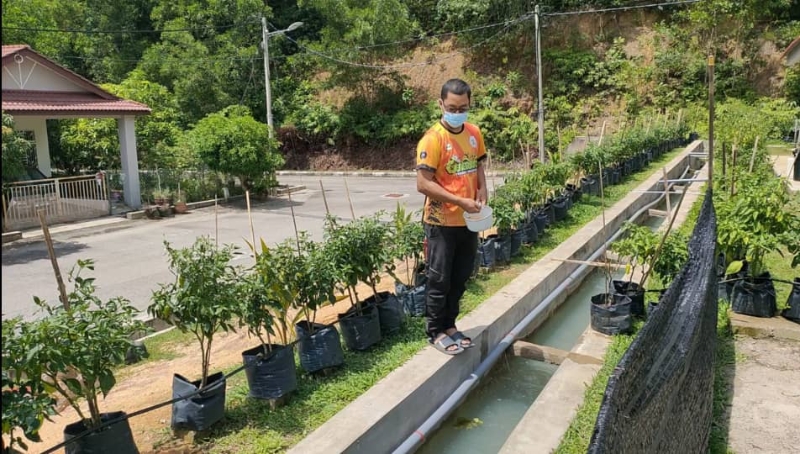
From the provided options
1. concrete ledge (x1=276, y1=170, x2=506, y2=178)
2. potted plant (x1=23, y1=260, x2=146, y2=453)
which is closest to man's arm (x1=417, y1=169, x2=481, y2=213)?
potted plant (x1=23, y1=260, x2=146, y2=453)

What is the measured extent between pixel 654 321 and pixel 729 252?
3790 mm

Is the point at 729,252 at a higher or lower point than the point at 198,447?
higher

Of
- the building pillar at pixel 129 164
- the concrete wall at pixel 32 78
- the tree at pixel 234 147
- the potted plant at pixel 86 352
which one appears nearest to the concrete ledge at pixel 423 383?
the potted plant at pixel 86 352

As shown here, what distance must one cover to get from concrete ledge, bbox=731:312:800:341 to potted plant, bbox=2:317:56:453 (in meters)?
5.04

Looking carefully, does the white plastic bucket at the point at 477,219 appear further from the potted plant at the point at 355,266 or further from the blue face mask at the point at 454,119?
the potted plant at the point at 355,266

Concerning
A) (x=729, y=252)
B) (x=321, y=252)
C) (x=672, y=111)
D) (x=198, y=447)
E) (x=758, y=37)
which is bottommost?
(x=198, y=447)

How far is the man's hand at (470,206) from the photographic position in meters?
4.06

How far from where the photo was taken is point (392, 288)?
7.14m

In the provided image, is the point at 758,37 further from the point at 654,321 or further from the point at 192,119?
the point at 654,321

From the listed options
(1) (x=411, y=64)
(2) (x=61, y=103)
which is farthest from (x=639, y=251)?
(1) (x=411, y=64)

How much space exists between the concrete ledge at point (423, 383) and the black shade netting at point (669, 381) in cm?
114

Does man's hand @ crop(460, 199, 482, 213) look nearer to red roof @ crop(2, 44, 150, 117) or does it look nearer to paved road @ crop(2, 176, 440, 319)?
paved road @ crop(2, 176, 440, 319)

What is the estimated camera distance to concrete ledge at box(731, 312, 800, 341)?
4.96 meters

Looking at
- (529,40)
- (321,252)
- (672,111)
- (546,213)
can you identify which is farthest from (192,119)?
(321,252)
